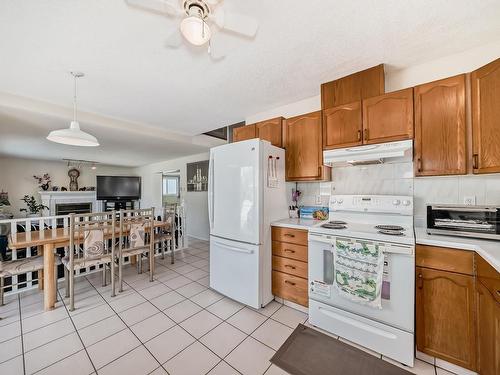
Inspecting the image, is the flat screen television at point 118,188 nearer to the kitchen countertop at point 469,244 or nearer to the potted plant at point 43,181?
the potted plant at point 43,181

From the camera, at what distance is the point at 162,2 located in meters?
1.22

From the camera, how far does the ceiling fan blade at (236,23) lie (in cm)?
133

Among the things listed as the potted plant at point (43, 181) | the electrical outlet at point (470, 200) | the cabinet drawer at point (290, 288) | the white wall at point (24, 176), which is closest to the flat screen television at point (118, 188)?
the white wall at point (24, 176)

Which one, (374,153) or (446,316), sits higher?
(374,153)

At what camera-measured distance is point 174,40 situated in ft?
5.05

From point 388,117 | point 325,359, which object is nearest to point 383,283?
point 325,359

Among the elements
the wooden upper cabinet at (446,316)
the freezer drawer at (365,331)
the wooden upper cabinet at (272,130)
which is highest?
the wooden upper cabinet at (272,130)

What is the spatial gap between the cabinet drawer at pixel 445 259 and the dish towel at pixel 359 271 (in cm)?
26

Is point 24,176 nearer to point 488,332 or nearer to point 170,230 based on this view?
point 170,230

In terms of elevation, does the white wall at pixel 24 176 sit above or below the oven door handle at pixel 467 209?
above

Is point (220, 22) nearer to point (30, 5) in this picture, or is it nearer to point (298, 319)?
point (30, 5)

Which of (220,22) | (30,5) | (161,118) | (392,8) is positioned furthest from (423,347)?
(161,118)

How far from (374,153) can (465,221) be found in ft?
2.60

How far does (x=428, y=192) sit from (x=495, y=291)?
102cm
